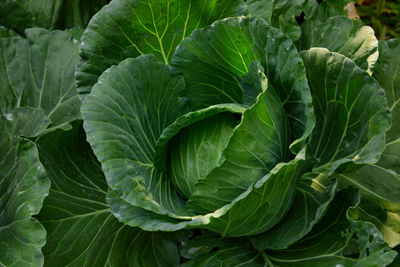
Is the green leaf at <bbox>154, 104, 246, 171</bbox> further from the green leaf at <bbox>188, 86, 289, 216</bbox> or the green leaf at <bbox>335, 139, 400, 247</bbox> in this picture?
the green leaf at <bbox>335, 139, 400, 247</bbox>

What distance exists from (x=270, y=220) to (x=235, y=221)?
5.1 inches

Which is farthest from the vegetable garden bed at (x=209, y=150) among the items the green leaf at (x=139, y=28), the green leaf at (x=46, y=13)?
the green leaf at (x=46, y=13)

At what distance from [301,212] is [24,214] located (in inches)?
A: 31.4

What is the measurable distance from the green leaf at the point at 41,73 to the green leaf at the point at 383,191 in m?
1.01

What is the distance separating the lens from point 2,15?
1932 mm

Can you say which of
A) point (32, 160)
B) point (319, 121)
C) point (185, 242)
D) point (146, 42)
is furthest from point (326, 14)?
point (32, 160)

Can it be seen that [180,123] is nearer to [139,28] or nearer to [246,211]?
[246,211]

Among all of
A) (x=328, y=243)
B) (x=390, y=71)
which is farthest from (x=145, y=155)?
(x=390, y=71)

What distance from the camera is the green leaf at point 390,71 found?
5.38ft

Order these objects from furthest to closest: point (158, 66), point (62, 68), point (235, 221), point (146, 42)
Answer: point (62, 68) < point (146, 42) < point (158, 66) < point (235, 221)

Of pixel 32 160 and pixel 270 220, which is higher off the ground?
pixel 32 160

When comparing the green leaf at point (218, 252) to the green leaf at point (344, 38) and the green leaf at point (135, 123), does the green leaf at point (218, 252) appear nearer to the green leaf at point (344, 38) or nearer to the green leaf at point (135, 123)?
the green leaf at point (135, 123)

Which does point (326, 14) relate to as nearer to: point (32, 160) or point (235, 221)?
point (235, 221)

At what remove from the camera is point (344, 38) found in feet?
5.34
